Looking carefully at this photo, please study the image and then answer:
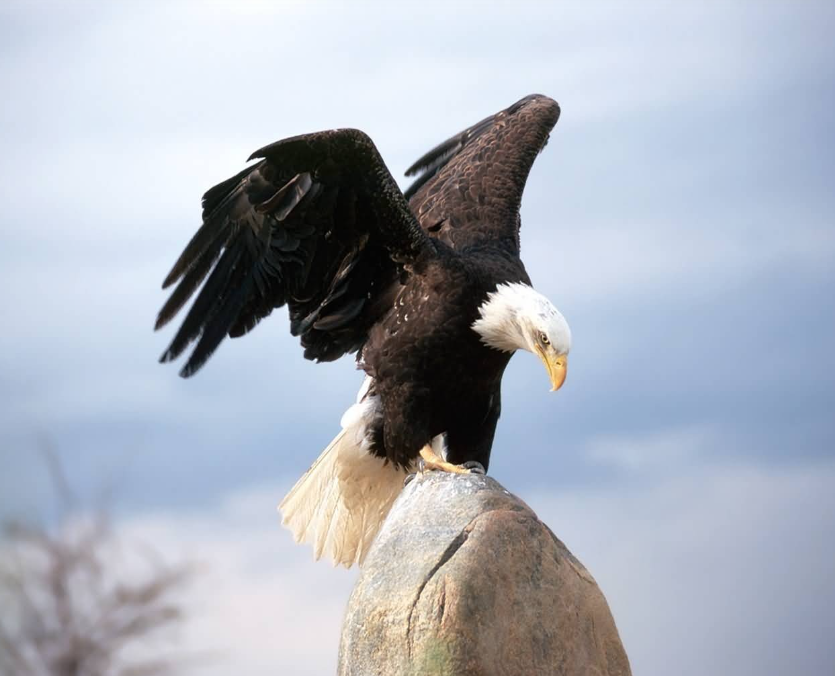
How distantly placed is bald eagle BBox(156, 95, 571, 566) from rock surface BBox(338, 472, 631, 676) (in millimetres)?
873

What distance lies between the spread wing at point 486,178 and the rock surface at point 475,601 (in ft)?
6.92

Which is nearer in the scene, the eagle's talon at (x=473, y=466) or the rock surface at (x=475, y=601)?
the rock surface at (x=475, y=601)

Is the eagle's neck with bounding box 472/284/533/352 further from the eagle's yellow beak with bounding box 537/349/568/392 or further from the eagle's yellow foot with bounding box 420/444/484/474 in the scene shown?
the eagle's yellow foot with bounding box 420/444/484/474

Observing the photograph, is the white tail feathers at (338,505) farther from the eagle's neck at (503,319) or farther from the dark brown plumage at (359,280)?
the eagle's neck at (503,319)

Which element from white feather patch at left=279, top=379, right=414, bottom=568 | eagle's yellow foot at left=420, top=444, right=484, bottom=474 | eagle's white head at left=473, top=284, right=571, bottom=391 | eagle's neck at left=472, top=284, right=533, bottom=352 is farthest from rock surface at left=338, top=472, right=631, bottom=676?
white feather patch at left=279, top=379, right=414, bottom=568

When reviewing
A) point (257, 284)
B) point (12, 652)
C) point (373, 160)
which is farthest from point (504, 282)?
point (12, 652)

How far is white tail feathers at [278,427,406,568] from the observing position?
7.16 meters

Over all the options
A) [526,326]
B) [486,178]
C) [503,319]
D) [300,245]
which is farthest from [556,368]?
[486,178]

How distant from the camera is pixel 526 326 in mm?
6184

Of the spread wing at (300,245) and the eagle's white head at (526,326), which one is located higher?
the spread wing at (300,245)

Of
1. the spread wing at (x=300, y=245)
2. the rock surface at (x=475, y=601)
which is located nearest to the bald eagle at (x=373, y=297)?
the spread wing at (x=300, y=245)

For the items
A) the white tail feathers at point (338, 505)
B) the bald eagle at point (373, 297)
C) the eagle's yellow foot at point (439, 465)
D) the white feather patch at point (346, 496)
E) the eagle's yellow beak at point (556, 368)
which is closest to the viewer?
the eagle's yellow beak at point (556, 368)

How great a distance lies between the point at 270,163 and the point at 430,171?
2.31m

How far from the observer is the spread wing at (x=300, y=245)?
6.49m
